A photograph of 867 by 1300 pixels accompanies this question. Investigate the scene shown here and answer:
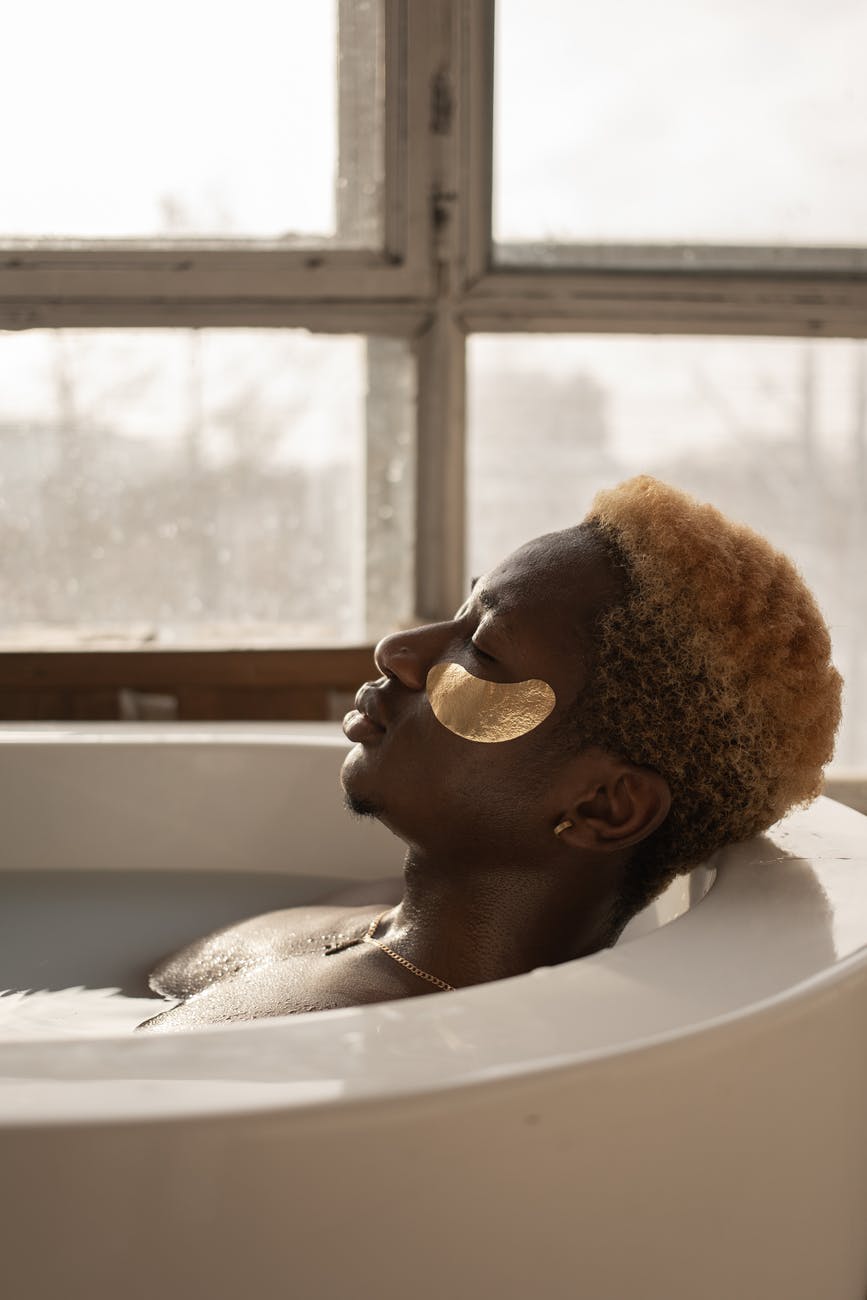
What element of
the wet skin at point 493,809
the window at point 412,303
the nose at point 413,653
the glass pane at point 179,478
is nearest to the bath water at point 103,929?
the wet skin at point 493,809

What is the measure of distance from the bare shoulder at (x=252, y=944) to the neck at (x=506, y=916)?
18 cm

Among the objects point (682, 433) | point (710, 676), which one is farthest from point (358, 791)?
point (682, 433)

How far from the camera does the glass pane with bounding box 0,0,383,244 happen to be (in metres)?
2.17

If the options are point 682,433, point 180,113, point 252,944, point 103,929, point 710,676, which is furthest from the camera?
point 682,433

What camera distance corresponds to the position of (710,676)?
0.97m

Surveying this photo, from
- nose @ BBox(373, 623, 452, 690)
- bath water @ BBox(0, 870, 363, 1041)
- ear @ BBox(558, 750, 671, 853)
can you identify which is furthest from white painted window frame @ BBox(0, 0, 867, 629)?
ear @ BBox(558, 750, 671, 853)

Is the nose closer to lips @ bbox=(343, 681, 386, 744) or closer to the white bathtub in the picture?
lips @ bbox=(343, 681, 386, 744)

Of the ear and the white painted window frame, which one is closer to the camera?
the ear

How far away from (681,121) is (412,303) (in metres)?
0.59

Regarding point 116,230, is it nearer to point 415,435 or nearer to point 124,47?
point 124,47

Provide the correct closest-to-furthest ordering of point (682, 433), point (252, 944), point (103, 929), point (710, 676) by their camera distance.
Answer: point (710, 676) < point (252, 944) < point (103, 929) < point (682, 433)

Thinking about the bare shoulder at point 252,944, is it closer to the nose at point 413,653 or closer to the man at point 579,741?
the man at point 579,741

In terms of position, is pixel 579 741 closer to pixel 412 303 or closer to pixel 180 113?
pixel 412 303

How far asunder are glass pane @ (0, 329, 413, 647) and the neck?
4.02 feet
